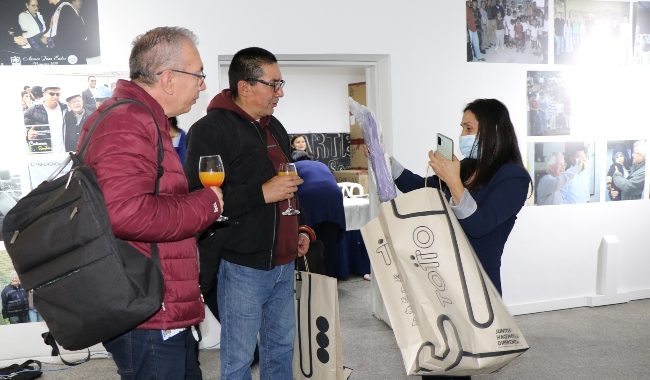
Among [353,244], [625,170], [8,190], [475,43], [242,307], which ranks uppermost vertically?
[475,43]

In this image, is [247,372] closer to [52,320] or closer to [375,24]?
[52,320]

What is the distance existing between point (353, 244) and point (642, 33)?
10.2 feet

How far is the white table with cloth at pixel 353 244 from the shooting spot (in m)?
5.53

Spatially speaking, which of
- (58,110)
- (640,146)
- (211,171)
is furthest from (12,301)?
(640,146)

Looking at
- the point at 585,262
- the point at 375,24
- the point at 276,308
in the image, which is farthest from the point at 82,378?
the point at 585,262

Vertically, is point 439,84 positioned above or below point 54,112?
above

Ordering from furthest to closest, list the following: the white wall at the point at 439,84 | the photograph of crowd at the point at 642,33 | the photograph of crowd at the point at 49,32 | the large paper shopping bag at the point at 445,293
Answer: the photograph of crowd at the point at 642,33 < the white wall at the point at 439,84 < the photograph of crowd at the point at 49,32 < the large paper shopping bag at the point at 445,293

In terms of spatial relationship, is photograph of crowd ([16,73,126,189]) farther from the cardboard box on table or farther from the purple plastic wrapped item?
the cardboard box on table

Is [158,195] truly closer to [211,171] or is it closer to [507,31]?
[211,171]

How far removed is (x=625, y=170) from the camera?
4578mm

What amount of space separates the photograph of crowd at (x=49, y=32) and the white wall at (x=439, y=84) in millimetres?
69

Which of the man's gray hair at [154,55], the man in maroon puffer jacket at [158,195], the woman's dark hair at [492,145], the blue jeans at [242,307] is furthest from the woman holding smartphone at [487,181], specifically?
the man's gray hair at [154,55]

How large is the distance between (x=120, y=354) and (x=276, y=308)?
2.71 feet

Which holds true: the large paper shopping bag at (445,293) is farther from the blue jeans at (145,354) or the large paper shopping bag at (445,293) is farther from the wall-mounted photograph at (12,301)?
the wall-mounted photograph at (12,301)
